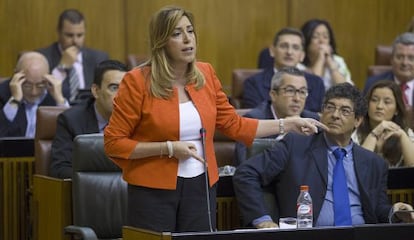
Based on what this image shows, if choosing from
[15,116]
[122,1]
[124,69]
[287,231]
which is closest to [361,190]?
[287,231]

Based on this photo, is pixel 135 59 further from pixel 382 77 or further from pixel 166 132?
pixel 166 132

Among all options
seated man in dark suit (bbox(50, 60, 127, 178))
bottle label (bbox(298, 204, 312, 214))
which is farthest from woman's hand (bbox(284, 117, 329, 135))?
seated man in dark suit (bbox(50, 60, 127, 178))

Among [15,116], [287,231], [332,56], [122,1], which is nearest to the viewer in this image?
[287,231]

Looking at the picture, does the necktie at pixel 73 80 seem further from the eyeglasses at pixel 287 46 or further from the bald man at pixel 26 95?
the eyeglasses at pixel 287 46

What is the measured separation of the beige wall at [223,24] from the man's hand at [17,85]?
1.67 metres

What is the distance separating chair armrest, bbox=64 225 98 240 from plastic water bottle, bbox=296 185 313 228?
865 millimetres

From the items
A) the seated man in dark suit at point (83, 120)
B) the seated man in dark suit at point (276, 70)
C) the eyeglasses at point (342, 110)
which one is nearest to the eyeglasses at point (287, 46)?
the seated man in dark suit at point (276, 70)

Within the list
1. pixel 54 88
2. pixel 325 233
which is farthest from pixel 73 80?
pixel 325 233

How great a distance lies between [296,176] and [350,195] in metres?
0.26

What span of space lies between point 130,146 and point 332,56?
14.8 feet

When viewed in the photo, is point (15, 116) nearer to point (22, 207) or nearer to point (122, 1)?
point (22, 207)

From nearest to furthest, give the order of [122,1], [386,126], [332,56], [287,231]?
[287,231] → [386,126] → [332,56] → [122,1]

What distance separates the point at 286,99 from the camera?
5914 mm

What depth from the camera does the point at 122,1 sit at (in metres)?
8.87
